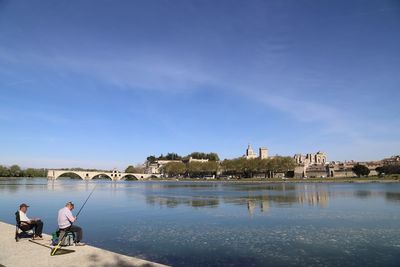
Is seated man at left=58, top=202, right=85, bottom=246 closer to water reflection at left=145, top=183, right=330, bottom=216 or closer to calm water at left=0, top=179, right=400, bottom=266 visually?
calm water at left=0, top=179, right=400, bottom=266

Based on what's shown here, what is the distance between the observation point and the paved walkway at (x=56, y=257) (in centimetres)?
1146

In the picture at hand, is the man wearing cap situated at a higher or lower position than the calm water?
higher

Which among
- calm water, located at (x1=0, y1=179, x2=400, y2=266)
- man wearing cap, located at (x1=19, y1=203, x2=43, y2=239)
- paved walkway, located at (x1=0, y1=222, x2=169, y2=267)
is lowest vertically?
calm water, located at (x1=0, y1=179, x2=400, y2=266)

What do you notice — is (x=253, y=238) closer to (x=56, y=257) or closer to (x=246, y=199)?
(x=56, y=257)

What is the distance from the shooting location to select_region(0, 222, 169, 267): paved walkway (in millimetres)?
11461

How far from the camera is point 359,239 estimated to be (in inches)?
733

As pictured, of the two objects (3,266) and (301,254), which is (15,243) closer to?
(3,266)

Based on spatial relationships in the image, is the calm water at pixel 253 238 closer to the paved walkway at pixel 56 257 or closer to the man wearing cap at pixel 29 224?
the paved walkway at pixel 56 257

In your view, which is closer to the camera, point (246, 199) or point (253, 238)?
point (253, 238)

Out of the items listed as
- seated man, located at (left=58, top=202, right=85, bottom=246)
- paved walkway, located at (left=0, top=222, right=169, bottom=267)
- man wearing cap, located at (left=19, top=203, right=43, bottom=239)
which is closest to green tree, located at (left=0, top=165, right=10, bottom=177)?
man wearing cap, located at (left=19, top=203, right=43, bottom=239)

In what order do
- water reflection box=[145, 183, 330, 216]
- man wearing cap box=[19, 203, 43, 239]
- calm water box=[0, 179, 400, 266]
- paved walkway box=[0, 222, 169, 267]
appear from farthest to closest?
water reflection box=[145, 183, 330, 216] → man wearing cap box=[19, 203, 43, 239] → calm water box=[0, 179, 400, 266] → paved walkway box=[0, 222, 169, 267]

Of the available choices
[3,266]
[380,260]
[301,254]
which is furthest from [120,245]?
[380,260]

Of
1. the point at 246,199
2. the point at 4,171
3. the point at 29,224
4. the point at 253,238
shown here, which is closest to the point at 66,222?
the point at 29,224

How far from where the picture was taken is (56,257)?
12.4 metres
